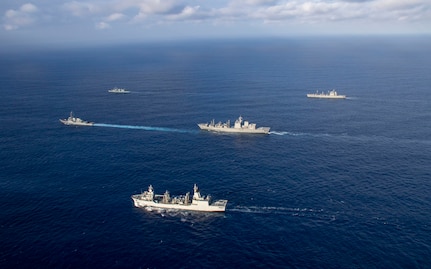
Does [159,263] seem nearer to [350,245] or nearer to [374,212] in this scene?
[350,245]

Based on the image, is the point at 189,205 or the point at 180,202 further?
the point at 180,202

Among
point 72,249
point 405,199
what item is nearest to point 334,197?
point 405,199

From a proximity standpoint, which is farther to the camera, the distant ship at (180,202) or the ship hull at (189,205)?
the distant ship at (180,202)

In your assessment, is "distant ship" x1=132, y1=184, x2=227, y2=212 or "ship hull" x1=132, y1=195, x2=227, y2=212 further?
"distant ship" x1=132, y1=184, x2=227, y2=212

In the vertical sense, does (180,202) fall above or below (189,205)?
above
